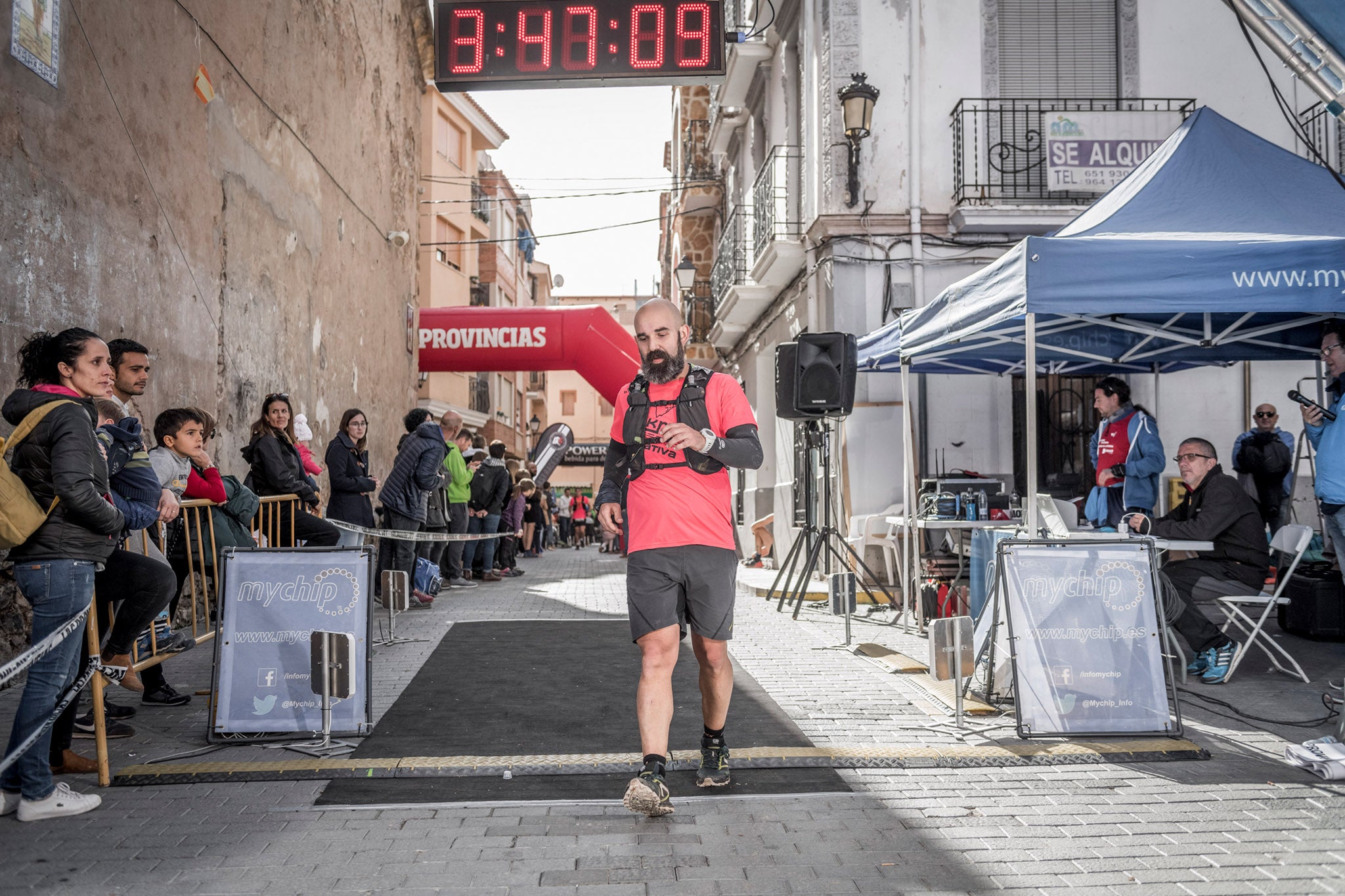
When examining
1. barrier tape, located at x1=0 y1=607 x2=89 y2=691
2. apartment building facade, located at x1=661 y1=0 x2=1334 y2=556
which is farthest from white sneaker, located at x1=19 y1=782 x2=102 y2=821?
apartment building facade, located at x1=661 y1=0 x2=1334 y2=556

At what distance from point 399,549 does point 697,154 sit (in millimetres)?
18155

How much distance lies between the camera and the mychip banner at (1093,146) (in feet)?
41.7

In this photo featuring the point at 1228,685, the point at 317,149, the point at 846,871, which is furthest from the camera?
the point at 317,149

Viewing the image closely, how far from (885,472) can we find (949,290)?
5.13m

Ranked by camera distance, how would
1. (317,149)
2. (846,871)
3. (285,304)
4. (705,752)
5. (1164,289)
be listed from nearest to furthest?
(846,871)
(705,752)
(1164,289)
(285,304)
(317,149)

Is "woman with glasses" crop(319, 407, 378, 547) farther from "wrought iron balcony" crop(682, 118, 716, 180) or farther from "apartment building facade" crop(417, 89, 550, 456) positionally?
"apartment building facade" crop(417, 89, 550, 456)

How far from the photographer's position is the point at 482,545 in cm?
1527

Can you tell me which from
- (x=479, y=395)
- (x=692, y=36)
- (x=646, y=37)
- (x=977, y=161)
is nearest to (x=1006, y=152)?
(x=977, y=161)

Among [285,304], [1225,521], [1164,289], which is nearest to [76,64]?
[285,304]

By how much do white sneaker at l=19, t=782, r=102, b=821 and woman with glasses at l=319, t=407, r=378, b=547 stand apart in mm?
5804

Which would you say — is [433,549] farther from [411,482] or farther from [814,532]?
[814,532]

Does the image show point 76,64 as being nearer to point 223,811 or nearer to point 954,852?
point 223,811

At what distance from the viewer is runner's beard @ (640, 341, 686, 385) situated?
4.41 metres

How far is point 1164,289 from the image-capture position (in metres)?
6.08
